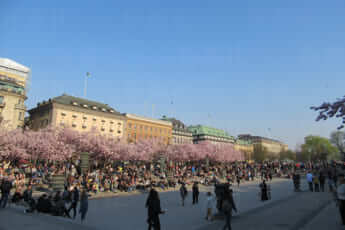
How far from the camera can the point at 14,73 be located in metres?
64.4

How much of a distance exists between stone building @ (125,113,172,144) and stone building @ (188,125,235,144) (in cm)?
2468

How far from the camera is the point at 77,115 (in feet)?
200

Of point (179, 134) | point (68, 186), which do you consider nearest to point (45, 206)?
point (68, 186)

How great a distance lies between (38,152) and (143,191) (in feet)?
50.1

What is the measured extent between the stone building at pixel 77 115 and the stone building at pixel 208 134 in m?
48.1

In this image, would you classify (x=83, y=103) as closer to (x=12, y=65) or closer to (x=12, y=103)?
(x=12, y=103)

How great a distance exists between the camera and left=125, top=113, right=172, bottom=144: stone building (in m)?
75.1

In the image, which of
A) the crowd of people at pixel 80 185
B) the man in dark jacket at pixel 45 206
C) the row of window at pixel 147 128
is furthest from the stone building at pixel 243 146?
the man in dark jacket at pixel 45 206

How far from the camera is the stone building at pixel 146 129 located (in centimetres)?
7511

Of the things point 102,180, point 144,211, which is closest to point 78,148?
point 102,180

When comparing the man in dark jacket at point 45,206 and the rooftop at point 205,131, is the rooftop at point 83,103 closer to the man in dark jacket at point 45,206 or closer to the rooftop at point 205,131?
the man in dark jacket at point 45,206

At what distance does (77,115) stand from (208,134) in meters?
68.8

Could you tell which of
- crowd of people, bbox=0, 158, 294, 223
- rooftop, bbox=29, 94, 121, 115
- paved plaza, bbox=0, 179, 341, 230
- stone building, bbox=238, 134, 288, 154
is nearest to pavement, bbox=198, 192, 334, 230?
paved plaza, bbox=0, 179, 341, 230

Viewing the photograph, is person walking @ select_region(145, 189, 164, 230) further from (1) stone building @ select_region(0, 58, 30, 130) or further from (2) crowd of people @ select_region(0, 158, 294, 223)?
(1) stone building @ select_region(0, 58, 30, 130)
